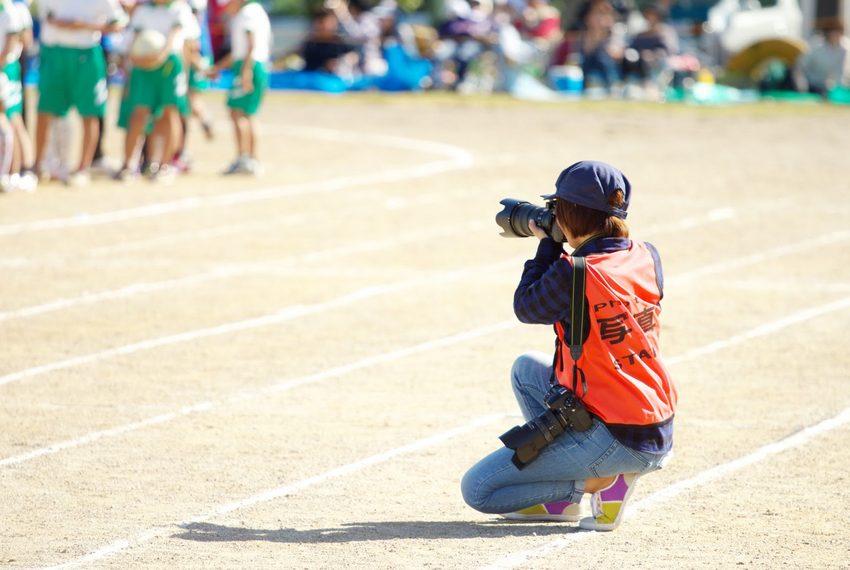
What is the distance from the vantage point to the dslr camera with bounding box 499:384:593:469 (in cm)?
574

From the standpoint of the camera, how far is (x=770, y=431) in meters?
7.36

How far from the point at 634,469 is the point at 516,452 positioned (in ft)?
1.45

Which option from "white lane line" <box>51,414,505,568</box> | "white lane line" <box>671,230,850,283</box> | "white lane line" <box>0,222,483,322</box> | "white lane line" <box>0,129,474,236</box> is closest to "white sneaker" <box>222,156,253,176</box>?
"white lane line" <box>0,129,474,236</box>

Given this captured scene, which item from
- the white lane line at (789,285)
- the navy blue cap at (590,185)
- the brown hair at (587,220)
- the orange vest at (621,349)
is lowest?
the white lane line at (789,285)

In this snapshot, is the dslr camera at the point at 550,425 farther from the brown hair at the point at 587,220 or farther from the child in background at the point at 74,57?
the child in background at the point at 74,57

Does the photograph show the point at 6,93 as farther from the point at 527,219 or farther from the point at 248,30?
the point at 527,219

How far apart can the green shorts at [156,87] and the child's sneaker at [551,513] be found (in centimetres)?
1066

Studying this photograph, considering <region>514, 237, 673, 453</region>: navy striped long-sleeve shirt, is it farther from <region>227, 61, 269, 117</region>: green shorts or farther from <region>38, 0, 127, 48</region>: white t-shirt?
<region>227, 61, 269, 117</region>: green shorts

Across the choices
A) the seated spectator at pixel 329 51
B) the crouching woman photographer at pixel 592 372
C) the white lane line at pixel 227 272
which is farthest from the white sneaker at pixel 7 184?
the seated spectator at pixel 329 51

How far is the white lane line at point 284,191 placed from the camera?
536 inches

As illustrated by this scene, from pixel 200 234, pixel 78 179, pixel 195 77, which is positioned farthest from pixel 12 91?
pixel 200 234

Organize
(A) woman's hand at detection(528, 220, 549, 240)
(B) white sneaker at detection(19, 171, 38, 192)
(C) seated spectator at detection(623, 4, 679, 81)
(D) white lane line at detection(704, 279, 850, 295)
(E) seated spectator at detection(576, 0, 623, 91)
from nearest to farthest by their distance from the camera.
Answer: (A) woman's hand at detection(528, 220, 549, 240)
(D) white lane line at detection(704, 279, 850, 295)
(B) white sneaker at detection(19, 171, 38, 192)
(C) seated spectator at detection(623, 4, 679, 81)
(E) seated spectator at detection(576, 0, 623, 91)

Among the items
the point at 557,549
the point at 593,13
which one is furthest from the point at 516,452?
the point at 593,13

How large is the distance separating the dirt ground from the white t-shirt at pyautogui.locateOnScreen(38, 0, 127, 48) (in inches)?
58.4
